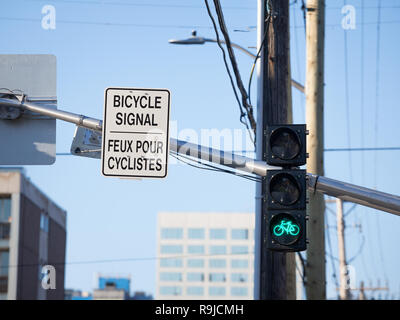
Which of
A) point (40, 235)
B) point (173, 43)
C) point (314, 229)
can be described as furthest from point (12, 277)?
point (314, 229)

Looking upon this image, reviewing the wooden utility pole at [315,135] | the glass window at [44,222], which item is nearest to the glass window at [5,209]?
the glass window at [44,222]

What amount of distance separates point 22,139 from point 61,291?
64.1 m

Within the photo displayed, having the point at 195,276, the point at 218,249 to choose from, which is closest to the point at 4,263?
the point at 195,276

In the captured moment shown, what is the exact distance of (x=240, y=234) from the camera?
192 metres

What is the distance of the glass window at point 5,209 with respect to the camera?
66688mm

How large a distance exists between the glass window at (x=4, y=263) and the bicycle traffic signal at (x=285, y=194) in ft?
189

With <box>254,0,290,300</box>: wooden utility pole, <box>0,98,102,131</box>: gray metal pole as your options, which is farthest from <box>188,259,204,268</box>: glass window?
<box>0,98,102,131</box>: gray metal pole

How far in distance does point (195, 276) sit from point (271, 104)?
178652mm

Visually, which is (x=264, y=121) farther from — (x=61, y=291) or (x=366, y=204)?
(x=61, y=291)

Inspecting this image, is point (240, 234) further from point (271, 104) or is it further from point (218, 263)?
point (271, 104)

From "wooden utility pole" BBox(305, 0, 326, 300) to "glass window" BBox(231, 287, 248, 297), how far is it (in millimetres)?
173157

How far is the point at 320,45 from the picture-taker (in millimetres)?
14570
